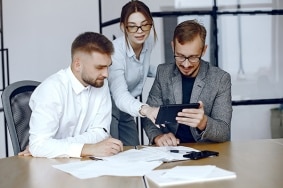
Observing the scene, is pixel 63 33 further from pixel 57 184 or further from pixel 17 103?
pixel 57 184

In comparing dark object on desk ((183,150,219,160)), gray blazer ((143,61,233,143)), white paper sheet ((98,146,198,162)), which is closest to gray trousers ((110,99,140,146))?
gray blazer ((143,61,233,143))

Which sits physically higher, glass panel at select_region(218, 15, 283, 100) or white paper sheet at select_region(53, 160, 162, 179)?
glass panel at select_region(218, 15, 283, 100)

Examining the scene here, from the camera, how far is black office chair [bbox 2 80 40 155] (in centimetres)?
190

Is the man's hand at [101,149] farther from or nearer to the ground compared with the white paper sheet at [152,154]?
farther from the ground

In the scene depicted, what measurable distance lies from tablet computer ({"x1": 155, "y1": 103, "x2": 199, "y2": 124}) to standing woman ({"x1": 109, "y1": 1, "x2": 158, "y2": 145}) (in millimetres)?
284

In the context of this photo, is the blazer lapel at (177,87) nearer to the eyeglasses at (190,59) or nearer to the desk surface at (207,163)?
the eyeglasses at (190,59)

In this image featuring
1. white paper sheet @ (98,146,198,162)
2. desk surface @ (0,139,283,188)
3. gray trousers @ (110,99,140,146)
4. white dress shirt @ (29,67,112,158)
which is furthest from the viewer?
gray trousers @ (110,99,140,146)

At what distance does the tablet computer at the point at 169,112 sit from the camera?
69.7 inches

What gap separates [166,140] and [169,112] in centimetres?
23

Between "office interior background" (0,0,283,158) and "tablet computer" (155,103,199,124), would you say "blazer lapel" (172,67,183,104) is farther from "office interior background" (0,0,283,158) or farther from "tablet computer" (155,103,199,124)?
"office interior background" (0,0,283,158)

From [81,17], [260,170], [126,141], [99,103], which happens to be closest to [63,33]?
[81,17]

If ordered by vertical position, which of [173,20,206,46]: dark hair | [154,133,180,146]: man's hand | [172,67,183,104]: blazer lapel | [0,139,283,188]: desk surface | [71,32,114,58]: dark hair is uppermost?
[173,20,206,46]: dark hair

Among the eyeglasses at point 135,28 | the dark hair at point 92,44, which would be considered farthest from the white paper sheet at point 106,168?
the eyeglasses at point 135,28

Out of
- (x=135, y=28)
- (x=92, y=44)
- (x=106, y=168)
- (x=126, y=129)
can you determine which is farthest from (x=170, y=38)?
(x=106, y=168)
